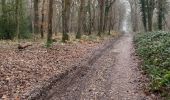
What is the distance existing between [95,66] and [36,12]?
2172 cm

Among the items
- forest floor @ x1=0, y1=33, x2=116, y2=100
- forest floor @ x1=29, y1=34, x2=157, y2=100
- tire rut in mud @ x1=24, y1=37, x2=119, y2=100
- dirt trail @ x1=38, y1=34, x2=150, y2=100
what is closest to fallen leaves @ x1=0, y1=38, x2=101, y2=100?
forest floor @ x1=0, y1=33, x2=116, y2=100

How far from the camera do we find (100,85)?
1220 cm

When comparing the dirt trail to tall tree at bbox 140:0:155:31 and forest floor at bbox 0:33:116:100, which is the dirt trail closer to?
forest floor at bbox 0:33:116:100

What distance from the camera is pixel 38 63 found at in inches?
634

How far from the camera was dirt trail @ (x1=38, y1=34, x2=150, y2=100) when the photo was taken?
10.6m

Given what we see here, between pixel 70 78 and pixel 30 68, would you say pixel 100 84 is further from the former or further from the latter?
pixel 30 68

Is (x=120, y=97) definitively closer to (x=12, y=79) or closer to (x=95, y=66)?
(x=12, y=79)

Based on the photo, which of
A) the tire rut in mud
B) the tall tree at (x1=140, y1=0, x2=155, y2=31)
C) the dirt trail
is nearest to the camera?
the tire rut in mud

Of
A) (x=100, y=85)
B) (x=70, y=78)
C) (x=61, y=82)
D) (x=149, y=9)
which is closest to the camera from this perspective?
(x=100, y=85)

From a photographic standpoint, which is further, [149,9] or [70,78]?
[149,9]

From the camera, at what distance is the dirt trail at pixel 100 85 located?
10.6 meters

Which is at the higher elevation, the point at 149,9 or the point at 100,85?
the point at 149,9

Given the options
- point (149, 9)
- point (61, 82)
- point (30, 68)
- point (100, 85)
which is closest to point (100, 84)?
point (100, 85)

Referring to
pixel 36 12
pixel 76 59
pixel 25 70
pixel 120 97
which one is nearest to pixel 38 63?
pixel 25 70
